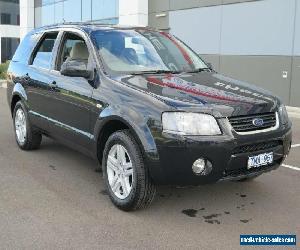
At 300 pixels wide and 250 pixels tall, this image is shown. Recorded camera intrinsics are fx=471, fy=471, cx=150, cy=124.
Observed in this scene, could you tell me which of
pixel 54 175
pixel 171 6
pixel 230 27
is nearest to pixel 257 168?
pixel 54 175

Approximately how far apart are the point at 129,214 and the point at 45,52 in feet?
9.47

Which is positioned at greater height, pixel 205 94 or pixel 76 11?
pixel 76 11

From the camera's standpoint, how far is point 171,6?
17828 mm

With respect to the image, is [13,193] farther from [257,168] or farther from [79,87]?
[257,168]

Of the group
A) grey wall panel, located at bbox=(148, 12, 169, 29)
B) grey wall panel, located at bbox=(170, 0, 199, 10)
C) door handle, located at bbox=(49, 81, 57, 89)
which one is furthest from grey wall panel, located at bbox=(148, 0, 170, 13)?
door handle, located at bbox=(49, 81, 57, 89)

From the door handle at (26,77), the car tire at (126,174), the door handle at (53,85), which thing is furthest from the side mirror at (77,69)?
the door handle at (26,77)

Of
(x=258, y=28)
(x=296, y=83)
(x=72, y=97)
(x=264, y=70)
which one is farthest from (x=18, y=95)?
(x=258, y=28)

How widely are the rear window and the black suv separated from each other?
2.02 feet

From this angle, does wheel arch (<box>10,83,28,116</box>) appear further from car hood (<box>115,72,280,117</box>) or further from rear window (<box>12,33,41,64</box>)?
car hood (<box>115,72,280,117</box>)

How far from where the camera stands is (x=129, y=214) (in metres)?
4.51

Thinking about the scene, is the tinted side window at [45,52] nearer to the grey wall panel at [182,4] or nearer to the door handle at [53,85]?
the door handle at [53,85]

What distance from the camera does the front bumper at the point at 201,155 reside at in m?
4.04

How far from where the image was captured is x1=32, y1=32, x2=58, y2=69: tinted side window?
6148mm

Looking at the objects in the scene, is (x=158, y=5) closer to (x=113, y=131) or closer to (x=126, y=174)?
(x=113, y=131)
